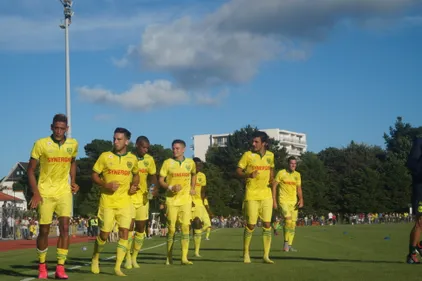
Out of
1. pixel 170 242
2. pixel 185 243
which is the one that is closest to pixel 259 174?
pixel 185 243

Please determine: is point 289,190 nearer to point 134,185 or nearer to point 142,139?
point 142,139

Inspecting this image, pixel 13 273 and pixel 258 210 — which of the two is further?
pixel 258 210

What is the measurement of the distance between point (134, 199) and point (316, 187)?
101 m

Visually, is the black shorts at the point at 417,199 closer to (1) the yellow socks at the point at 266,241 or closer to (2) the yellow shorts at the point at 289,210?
(1) the yellow socks at the point at 266,241

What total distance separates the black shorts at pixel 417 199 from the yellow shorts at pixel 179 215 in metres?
4.37

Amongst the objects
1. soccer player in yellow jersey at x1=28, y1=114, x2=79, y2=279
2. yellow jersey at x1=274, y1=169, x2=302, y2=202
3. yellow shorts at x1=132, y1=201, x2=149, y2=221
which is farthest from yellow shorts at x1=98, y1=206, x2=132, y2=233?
yellow jersey at x1=274, y1=169, x2=302, y2=202

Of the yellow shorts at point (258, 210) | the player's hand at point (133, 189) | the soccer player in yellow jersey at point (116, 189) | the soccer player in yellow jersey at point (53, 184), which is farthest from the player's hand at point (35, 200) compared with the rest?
the yellow shorts at point (258, 210)

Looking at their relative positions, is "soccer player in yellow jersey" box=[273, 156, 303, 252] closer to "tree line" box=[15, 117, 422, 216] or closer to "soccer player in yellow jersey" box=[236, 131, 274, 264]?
"soccer player in yellow jersey" box=[236, 131, 274, 264]

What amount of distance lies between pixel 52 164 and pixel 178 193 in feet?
11.2

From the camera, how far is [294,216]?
1900cm

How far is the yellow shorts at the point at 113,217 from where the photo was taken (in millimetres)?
11789

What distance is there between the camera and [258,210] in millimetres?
14188

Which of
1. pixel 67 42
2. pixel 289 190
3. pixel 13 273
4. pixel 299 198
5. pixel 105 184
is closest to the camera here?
pixel 105 184

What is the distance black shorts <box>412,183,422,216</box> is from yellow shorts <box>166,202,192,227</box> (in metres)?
4.37
